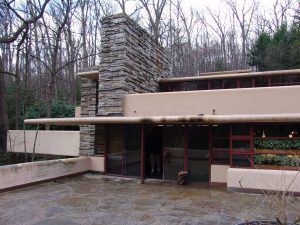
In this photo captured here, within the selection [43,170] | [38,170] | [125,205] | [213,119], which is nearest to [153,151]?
[213,119]

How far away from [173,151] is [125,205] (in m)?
3.96

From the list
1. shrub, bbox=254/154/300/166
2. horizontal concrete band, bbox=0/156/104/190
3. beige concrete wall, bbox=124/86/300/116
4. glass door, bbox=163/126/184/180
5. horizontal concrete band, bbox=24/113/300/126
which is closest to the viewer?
horizontal concrete band, bbox=24/113/300/126

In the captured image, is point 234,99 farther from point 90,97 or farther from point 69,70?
point 69,70

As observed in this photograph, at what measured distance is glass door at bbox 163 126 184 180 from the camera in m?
11.9

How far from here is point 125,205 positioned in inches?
333

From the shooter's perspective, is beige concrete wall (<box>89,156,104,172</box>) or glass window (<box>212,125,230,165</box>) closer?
glass window (<box>212,125,230,165</box>)

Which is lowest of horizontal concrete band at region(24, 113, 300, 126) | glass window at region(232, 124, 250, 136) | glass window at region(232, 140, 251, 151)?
glass window at region(232, 140, 251, 151)

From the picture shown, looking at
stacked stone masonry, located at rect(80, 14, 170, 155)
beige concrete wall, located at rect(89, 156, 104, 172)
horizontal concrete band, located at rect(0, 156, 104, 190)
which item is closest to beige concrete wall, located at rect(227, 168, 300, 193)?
stacked stone masonry, located at rect(80, 14, 170, 155)

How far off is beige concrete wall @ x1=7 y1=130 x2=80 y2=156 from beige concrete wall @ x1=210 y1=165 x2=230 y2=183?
25.3ft

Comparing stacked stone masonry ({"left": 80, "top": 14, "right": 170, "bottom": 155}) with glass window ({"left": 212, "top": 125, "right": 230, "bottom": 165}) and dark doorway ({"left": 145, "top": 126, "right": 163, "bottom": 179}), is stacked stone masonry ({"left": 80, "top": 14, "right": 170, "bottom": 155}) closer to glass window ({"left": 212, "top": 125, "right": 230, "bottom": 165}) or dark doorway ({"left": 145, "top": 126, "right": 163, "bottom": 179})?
dark doorway ({"left": 145, "top": 126, "right": 163, "bottom": 179})

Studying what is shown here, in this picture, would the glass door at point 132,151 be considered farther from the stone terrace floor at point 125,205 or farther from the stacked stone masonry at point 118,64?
the stone terrace floor at point 125,205

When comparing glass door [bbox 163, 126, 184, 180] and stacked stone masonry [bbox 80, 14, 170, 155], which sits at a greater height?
stacked stone masonry [bbox 80, 14, 170, 155]

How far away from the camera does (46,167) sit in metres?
11.4

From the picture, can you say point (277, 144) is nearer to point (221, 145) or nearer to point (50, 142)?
point (221, 145)
